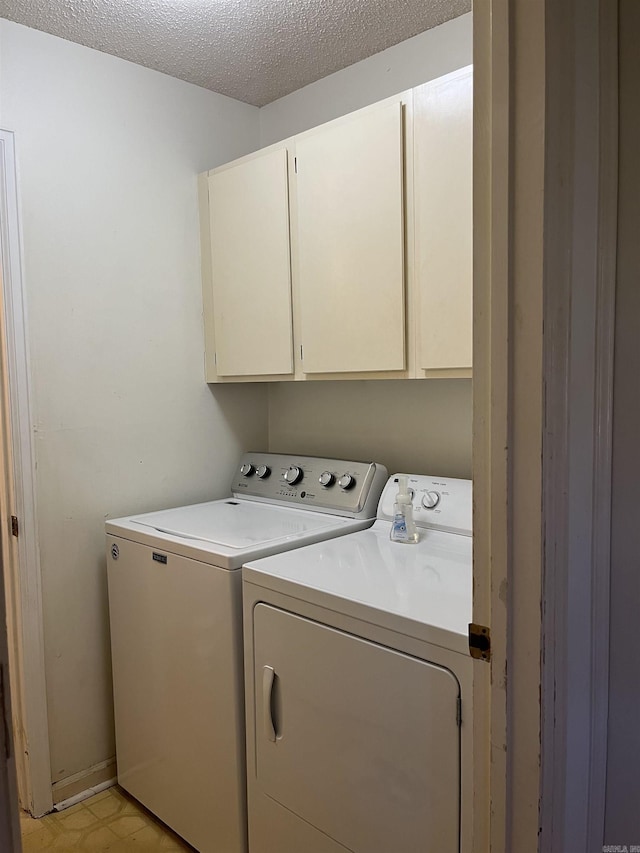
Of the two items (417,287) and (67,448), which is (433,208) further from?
(67,448)

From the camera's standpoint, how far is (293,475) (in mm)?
2320

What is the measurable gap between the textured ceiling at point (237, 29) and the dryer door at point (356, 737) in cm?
172

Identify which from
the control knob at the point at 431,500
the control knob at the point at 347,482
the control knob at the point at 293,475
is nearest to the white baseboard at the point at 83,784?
the control knob at the point at 293,475

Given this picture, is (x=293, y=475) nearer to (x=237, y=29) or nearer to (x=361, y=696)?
Answer: (x=361, y=696)

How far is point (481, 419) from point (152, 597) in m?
1.36

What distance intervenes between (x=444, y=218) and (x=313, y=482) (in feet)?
3.27

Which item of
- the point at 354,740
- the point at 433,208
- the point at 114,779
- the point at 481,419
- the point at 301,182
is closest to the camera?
the point at 481,419

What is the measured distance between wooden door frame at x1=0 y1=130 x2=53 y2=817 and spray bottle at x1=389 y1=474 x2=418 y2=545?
3.75ft

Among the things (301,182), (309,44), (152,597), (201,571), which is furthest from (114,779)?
(309,44)

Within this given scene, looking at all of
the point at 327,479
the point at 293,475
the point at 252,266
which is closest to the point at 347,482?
the point at 327,479

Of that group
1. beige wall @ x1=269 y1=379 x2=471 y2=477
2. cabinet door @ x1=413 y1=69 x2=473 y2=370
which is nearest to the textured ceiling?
cabinet door @ x1=413 y1=69 x2=473 y2=370

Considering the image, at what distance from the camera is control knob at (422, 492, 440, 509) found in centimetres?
187

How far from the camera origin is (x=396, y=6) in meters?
1.90

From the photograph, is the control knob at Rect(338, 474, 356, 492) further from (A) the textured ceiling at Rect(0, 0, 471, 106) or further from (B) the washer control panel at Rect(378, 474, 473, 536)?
(A) the textured ceiling at Rect(0, 0, 471, 106)
